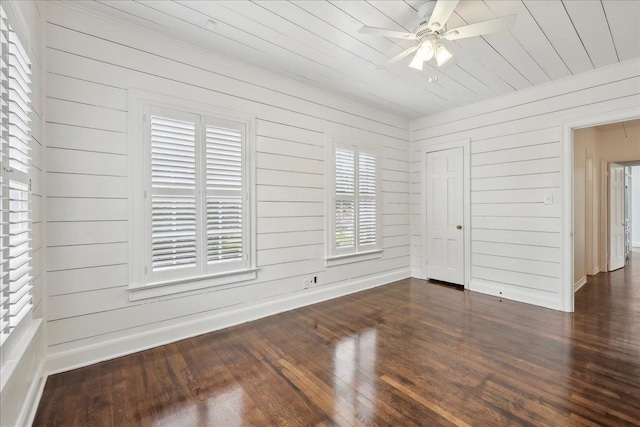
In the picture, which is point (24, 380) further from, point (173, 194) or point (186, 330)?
point (173, 194)

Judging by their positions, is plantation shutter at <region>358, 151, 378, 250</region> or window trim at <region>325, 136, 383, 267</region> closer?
window trim at <region>325, 136, 383, 267</region>

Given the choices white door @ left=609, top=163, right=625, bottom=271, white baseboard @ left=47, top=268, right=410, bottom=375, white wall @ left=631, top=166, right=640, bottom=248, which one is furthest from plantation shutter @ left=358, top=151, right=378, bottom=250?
white wall @ left=631, top=166, right=640, bottom=248

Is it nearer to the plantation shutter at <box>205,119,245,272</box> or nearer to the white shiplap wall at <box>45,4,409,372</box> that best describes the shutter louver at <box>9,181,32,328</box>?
the white shiplap wall at <box>45,4,409,372</box>

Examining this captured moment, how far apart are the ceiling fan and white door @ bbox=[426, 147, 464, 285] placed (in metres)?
2.50

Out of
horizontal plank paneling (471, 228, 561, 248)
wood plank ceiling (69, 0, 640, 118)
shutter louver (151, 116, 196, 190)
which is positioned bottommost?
horizontal plank paneling (471, 228, 561, 248)

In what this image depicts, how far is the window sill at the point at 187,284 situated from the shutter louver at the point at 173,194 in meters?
0.15

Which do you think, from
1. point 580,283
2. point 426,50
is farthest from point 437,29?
point 580,283

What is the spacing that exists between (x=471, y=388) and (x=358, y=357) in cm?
86

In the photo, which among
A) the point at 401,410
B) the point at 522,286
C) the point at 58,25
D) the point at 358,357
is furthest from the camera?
the point at 522,286

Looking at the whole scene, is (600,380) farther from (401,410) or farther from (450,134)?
(450,134)

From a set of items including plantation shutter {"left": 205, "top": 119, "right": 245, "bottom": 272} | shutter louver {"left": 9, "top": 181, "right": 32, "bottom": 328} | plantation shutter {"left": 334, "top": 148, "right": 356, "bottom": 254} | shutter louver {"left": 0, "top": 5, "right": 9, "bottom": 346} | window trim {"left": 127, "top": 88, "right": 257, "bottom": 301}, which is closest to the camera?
shutter louver {"left": 0, "top": 5, "right": 9, "bottom": 346}

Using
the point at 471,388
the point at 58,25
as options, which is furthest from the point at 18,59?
the point at 471,388

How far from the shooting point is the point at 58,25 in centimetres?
228

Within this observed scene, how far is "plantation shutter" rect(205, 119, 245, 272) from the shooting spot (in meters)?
2.98
